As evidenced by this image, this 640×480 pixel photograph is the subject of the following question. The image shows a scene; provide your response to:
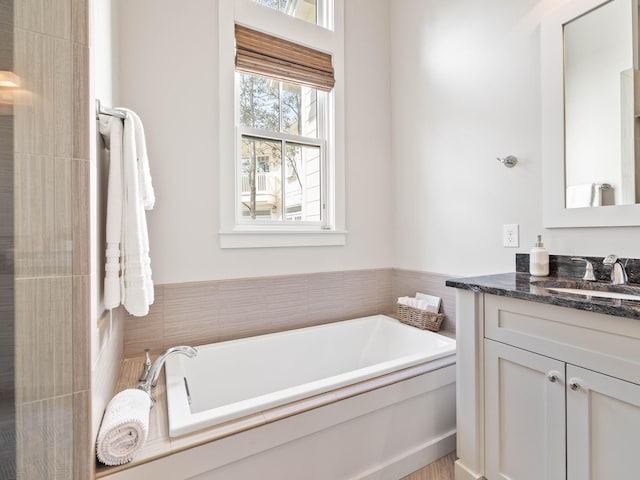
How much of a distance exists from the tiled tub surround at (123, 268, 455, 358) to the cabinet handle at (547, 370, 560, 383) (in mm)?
956

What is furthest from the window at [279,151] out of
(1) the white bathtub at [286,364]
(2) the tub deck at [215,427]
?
(2) the tub deck at [215,427]

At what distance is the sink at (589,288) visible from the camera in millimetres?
1183

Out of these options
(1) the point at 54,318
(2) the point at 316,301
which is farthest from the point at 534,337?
(1) the point at 54,318

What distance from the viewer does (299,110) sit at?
2271mm

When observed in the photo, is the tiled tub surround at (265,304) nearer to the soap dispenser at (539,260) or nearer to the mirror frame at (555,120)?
the soap dispenser at (539,260)

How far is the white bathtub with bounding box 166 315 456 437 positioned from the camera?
1.23 metres

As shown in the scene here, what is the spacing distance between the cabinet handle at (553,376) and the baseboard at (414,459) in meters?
0.75

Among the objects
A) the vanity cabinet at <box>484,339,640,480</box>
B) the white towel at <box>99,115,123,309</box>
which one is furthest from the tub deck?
the white towel at <box>99,115,123,309</box>

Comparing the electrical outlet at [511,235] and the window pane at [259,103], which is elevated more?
the window pane at [259,103]

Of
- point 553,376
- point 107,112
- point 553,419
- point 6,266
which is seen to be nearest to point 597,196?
→ point 553,376

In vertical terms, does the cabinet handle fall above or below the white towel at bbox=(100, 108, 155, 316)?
below

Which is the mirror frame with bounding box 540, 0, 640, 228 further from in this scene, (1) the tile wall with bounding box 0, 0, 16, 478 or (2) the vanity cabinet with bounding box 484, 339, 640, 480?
(1) the tile wall with bounding box 0, 0, 16, 478

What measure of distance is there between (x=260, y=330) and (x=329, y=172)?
1.20 metres

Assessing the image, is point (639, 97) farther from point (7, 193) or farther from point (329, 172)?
point (7, 193)
